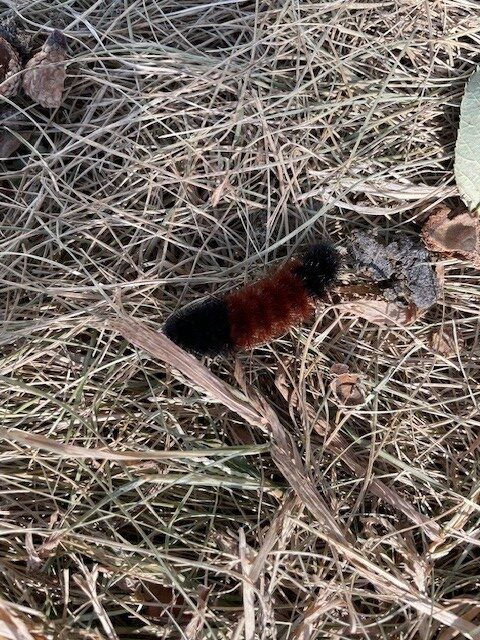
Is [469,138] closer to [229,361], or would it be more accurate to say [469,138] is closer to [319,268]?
[319,268]

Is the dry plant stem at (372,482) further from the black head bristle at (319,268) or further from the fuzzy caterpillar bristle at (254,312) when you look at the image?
the black head bristle at (319,268)

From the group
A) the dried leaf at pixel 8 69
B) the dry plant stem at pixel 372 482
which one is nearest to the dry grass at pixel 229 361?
the dry plant stem at pixel 372 482

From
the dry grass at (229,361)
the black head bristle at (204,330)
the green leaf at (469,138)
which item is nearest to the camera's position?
the black head bristle at (204,330)

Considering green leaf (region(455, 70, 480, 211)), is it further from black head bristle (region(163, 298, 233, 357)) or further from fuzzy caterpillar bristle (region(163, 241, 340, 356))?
black head bristle (region(163, 298, 233, 357))

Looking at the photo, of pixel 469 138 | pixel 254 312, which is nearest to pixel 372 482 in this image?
pixel 254 312

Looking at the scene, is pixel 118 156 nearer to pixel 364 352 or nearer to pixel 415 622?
pixel 364 352

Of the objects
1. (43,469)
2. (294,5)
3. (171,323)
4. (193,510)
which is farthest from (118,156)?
(193,510)

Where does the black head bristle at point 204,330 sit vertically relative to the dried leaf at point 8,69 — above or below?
below
